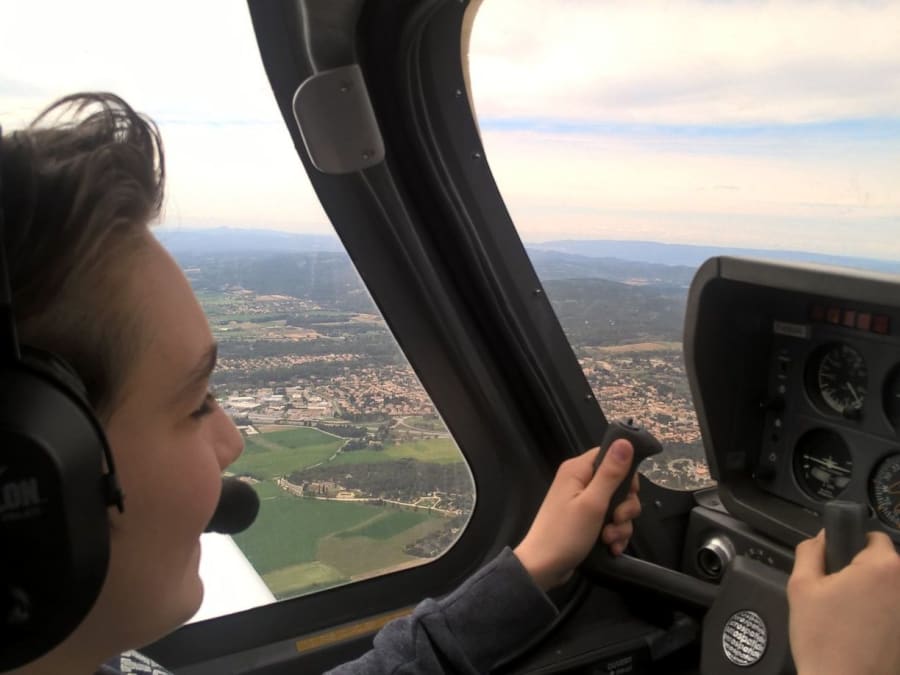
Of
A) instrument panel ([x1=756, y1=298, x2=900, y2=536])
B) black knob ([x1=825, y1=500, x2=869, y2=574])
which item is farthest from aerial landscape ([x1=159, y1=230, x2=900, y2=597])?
black knob ([x1=825, y1=500, x2=869, y2=574])

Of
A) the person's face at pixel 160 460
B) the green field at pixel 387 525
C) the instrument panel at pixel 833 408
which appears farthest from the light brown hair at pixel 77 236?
the instrument panel at pixel 833 408

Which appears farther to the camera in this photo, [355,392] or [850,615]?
[355,392]

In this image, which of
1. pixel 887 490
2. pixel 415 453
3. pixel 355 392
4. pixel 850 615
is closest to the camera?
pixel 850 615

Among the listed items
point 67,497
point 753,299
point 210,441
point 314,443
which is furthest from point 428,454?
point 67,497

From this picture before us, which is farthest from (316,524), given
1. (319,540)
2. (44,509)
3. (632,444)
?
(44,509)

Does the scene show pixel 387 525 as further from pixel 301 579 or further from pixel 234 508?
pixel 234 508

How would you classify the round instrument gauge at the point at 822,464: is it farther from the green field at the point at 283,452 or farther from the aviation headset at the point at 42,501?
the aviation headset at the point at 42,501

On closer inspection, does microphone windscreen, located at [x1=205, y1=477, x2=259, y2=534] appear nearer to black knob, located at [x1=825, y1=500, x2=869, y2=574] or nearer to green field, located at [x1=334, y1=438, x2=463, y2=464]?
green field, located at [x1=334, y1=438, x2=463, y2=464]
